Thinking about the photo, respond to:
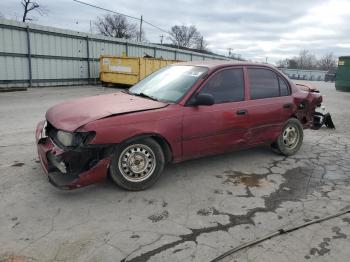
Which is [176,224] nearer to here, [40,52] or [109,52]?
[40,52]

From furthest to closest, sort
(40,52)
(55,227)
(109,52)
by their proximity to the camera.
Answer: (109,52) < (40,52) < (55,227)

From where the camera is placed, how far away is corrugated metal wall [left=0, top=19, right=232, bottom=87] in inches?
582

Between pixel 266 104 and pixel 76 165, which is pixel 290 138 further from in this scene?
pixel 76 165

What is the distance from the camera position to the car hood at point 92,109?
3.72m

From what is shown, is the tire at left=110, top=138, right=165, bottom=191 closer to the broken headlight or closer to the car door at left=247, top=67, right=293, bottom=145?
the broken headlight

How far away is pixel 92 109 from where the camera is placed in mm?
4004

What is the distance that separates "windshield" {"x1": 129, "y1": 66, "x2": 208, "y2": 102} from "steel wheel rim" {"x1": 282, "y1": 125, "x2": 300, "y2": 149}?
2019mm

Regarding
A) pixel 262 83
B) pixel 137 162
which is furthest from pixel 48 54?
pixel 137 162

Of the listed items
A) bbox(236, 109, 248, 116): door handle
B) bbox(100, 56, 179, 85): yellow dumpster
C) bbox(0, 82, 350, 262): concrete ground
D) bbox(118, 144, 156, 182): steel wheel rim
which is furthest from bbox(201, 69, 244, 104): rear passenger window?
bbox(100, 56, 179, 85): yellow dumpster

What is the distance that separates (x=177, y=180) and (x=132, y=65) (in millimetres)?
12915

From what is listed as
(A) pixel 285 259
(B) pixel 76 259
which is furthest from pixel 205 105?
(B) pixel 76 259

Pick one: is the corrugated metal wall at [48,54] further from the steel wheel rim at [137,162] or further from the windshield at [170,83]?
the steel wheel rim at [137,162]

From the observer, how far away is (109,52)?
66.6ft

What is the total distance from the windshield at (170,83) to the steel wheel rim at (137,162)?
0.82m
